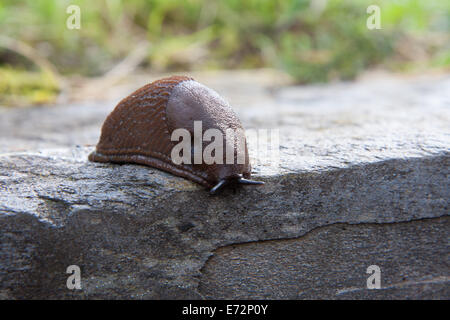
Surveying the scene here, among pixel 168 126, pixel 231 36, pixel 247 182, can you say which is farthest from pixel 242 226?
pixel 231 36

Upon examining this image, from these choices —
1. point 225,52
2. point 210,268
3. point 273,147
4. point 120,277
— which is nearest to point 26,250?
point 120,277

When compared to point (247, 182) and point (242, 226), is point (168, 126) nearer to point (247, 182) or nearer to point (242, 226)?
point (247, 182)

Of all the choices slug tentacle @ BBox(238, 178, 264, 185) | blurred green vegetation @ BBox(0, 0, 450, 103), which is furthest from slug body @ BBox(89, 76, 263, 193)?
blurred green vegetation @ BBox(0, 0, 450, 103)

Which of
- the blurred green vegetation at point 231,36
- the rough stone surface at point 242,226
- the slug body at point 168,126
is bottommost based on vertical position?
the rough stone surface at point 242,226

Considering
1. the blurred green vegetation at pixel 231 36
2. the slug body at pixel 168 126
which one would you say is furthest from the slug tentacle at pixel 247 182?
the blurred green vegetation at pixel 231 36

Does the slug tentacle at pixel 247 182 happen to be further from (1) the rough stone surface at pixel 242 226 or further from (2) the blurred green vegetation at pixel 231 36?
(2) the blurred green vegetation at pixel 231 36

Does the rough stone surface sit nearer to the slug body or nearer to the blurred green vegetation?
the slug body
